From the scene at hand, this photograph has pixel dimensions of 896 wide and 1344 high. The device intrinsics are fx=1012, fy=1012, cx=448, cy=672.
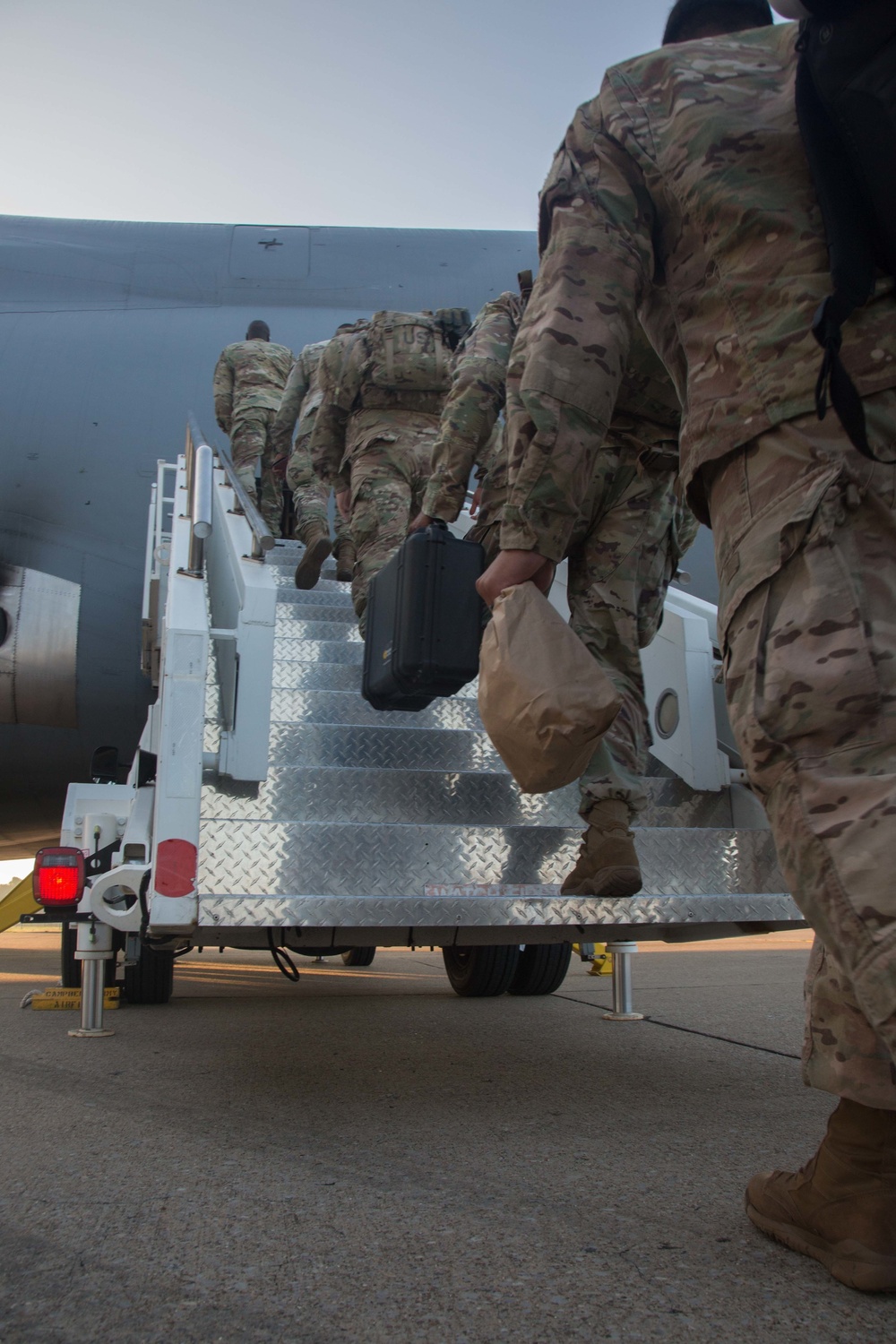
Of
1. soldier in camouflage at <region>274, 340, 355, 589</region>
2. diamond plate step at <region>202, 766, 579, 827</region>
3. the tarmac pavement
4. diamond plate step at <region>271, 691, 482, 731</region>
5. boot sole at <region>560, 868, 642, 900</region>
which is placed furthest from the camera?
soldier in camouflage at <region>274, 340, 355, 589</region>

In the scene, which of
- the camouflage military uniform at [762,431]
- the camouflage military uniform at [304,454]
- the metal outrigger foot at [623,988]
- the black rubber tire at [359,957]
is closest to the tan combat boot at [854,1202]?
the camouflage military uniform at [762,431]

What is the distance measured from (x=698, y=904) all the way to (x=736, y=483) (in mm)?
1608

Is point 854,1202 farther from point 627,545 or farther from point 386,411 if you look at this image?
point 386,411

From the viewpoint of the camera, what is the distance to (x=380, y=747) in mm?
3857

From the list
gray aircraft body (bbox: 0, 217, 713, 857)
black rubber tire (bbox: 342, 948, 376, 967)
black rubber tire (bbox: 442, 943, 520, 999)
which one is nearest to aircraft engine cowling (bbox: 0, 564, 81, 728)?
gray aircraft body (bbox: 0, 217, 713, 857)

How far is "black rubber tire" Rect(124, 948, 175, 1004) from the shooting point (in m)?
4.74

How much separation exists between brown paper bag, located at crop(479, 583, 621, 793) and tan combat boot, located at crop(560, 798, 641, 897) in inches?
44.6

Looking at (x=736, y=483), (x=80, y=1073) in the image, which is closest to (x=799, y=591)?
(x=736, y=483)

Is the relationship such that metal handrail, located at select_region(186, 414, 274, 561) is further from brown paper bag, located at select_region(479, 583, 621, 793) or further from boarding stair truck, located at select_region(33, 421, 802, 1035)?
brown paper bag, located at select_region(479, 583, 621, 793)

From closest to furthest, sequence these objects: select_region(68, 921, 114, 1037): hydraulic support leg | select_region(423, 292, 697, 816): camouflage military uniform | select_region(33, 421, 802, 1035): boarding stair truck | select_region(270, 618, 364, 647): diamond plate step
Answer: select_region(33, 421, 802, 1035): boarding stair truck < select_region(423, 292, 697, 816): camouflage military uniform < select_region(68, 921, 114, 1037): hydraulic support leg < select_region(270, 618, 364, 647): diamond plate step

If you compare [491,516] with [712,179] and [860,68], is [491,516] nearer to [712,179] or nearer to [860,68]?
[712,179]

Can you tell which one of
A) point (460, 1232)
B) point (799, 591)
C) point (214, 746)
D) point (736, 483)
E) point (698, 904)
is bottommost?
point (460, 1232)

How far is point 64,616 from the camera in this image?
6.42 meters

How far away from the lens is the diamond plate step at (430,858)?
2527 mm
